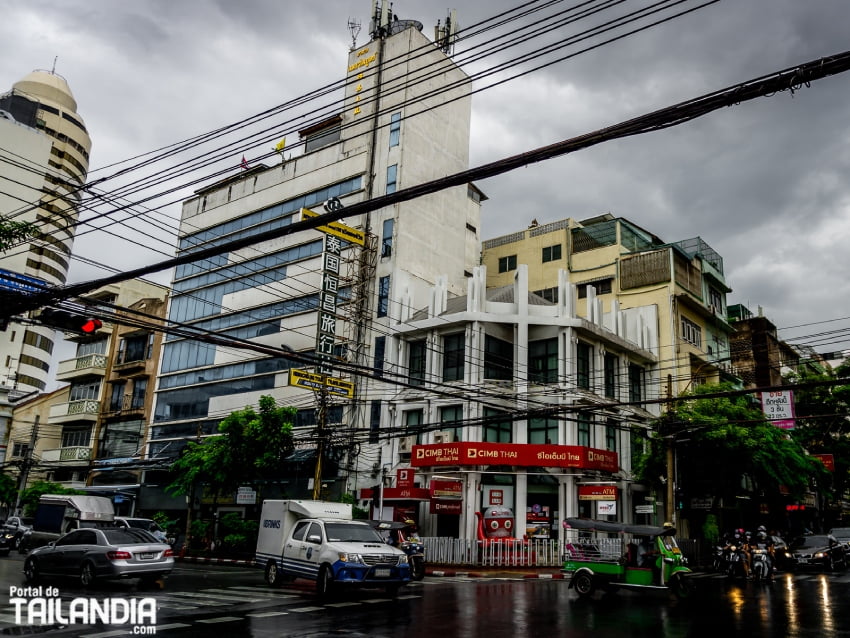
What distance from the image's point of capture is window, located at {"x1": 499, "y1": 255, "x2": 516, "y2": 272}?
4912 centimetres

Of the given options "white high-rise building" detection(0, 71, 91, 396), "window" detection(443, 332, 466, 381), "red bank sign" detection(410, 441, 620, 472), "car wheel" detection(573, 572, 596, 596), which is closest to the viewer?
"car wheel" detection(573, 572, 596, 596)

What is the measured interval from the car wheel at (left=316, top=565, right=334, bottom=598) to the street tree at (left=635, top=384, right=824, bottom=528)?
2028 cm

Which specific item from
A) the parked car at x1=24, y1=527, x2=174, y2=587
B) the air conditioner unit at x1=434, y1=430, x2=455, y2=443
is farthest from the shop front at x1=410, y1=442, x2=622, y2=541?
the parked car at x1=24, y1=527, x2=174, y2=587

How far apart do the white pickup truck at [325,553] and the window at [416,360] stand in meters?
15.3

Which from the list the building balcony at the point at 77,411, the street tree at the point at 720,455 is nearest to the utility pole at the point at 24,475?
the building balcony at the point at 77,411

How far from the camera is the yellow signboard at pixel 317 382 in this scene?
31.0 metres

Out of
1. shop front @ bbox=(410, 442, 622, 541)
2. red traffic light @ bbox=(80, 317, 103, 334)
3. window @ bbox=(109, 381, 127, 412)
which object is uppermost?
window @ bbox=(109, 381, 127, 412)

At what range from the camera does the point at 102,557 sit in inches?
627

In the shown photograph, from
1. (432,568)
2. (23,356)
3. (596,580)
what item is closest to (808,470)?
(432,568)

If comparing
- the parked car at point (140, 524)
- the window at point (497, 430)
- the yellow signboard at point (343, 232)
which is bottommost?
the parked car at point (140, 524)

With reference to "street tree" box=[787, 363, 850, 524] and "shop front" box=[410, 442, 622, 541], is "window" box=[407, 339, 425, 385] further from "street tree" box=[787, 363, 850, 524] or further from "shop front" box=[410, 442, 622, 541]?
"street tree" box=[787, 363, 850, 524]

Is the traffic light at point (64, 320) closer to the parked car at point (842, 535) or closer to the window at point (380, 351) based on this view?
the window at point (380, 351)

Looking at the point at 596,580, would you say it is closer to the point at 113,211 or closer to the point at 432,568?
the point at 432,568

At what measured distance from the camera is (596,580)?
662 inches
